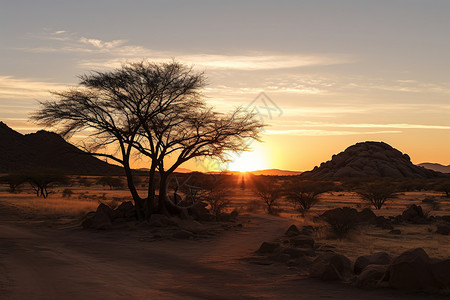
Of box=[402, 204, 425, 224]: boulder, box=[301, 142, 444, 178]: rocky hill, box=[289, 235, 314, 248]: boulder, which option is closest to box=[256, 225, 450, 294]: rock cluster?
box=[289, 235, 314, 248]: boulder

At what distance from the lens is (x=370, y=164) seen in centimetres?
13488

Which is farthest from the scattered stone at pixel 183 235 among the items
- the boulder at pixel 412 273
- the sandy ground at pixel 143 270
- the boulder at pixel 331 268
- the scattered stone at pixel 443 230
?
the scattered stone at pixel 443 230

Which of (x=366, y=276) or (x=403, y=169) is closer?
(x=366, y=276)

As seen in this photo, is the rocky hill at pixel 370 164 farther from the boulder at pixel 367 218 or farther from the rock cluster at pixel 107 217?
the rock cluster at pixel 107 217

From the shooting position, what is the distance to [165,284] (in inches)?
477

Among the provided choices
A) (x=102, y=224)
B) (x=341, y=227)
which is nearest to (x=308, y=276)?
(x=341, y=227)

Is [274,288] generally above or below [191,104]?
below

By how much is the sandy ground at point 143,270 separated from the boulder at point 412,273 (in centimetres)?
31

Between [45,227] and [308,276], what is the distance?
689 inches

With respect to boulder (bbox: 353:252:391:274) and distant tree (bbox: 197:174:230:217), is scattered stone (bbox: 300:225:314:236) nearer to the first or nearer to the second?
distant tree (bbox: 197:174:230:217)

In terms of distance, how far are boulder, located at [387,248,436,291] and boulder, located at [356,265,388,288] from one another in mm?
516

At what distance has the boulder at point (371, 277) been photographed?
1148 cm

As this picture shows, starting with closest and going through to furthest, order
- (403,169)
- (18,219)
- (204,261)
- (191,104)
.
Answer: (204,261) → (191,104) → (18,219) → (403,169)

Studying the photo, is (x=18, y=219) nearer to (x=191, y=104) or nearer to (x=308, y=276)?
(x=191, y=104)
